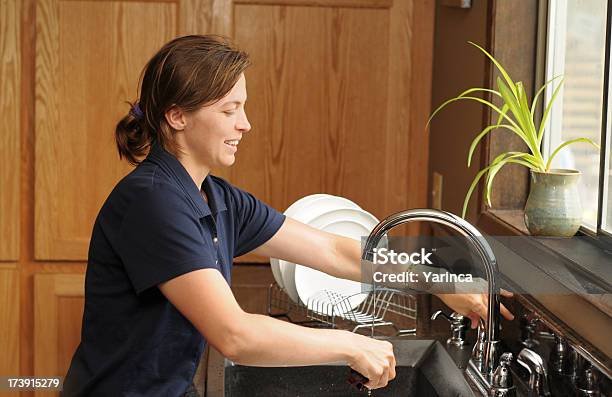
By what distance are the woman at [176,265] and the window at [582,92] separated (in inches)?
13.5

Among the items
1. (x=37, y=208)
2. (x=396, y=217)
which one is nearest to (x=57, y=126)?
(x=37, y=208)

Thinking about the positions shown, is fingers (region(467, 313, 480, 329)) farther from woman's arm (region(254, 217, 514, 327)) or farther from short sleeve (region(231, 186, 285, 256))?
short sleeve (region(231, 186, 285, 256))

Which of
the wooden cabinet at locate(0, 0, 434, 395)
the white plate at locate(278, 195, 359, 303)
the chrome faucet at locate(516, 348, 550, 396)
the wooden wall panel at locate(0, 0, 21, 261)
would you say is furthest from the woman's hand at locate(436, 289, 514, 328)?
the wooden wall panel at locate(0, 0, 21, 261)

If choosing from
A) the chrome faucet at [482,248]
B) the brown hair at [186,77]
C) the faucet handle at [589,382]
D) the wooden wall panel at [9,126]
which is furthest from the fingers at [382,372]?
the wooden wall panel at [9,126]

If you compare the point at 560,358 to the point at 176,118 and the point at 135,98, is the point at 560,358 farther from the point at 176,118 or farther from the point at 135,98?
the point at 135,98

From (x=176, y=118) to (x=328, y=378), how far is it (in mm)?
636

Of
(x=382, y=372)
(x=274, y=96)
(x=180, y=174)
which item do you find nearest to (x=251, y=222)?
(x=180, y=174)

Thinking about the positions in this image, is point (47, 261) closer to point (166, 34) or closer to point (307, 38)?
point (166, 34)

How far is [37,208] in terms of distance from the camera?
2814 mm

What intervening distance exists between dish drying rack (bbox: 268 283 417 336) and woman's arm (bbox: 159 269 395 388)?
455 mm

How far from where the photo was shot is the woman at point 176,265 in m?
1.45

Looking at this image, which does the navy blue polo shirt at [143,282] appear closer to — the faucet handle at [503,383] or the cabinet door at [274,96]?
the faucet handle at [503,383]

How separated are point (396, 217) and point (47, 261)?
1613mm

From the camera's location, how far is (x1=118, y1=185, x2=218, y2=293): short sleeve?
1.45 meters
